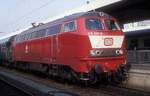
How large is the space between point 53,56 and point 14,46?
479 inches

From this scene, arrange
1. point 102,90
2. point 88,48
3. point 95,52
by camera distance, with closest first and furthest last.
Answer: point 88,48 → point 95,52 → point 102,90

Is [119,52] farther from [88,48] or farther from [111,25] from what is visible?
[88,48]

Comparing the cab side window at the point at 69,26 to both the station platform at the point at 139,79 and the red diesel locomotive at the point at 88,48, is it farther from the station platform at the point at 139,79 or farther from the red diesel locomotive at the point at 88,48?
the station platform at the point at 139,79

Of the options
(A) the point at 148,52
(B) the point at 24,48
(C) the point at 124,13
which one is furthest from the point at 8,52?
(A) the point at 148,52

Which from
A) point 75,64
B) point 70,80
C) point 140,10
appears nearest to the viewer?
point 75,64

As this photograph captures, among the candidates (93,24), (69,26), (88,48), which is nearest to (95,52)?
(88,48)

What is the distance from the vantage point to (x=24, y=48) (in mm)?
26734

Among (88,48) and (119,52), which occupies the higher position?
(88,48)

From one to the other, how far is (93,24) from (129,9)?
16.7 meters

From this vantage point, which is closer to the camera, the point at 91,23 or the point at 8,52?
the point at 91,23

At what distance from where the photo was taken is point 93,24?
17516mm

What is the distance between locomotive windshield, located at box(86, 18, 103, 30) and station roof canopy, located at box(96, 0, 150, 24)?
12343 mm

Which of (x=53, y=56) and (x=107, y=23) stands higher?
(x=107, y=23)

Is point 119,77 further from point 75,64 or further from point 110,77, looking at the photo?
point 75,64
